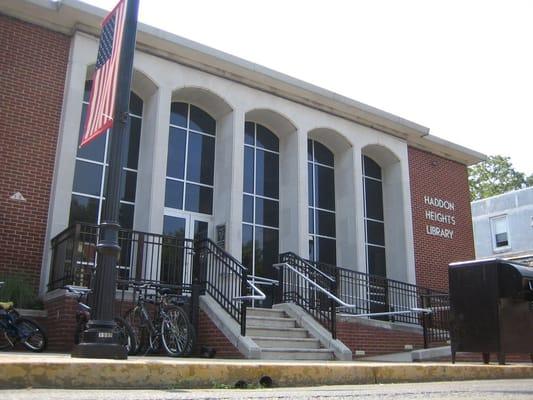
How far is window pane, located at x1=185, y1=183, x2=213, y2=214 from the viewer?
14.5 metres

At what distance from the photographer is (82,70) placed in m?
12.5

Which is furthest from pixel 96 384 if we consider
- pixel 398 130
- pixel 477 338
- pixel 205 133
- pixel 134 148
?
pixel 398 130

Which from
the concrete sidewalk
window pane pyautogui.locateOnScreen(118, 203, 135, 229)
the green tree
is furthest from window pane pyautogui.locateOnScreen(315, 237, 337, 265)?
the green tree

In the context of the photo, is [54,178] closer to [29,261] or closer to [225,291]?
[29,261]

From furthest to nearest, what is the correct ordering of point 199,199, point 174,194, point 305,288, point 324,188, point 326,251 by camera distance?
point 324,188 < point 326,251 < point 199,199 < point 174,194 < point 305,288

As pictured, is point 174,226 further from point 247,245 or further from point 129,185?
point 247,245

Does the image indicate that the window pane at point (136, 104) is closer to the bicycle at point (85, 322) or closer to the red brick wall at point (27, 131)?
the red brick wall at point (27, 131)

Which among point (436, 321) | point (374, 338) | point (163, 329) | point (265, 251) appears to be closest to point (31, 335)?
point (163, 329)

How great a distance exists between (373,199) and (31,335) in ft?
38.9

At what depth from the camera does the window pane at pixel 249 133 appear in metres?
16.1

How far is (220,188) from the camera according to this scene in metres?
14.7

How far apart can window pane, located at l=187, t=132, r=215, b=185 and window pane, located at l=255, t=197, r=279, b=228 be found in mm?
Result: 1566

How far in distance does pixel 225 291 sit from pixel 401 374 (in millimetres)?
5972

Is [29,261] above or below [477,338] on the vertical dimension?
above
